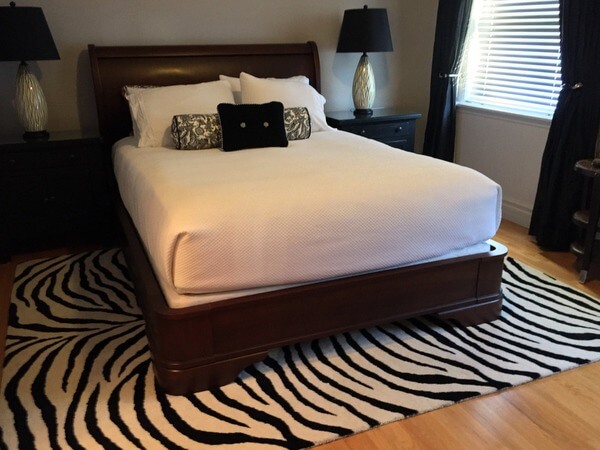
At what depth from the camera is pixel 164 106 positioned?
3.12m

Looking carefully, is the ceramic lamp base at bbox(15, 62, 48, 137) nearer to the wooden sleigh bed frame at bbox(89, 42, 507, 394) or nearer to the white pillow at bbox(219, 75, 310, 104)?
the wooden sleigh bed frame at bbox(89, 42, 507, 394)

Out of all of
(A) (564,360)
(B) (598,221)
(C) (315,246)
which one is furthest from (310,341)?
(B) (598,221)

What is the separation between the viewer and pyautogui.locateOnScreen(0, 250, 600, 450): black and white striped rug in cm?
181

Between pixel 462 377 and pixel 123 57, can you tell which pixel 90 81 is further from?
pixel 462 377

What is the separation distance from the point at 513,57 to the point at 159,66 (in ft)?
8.27

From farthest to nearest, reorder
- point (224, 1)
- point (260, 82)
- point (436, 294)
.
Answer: point (224, 1)
point (260, 82)
point (436, 294)

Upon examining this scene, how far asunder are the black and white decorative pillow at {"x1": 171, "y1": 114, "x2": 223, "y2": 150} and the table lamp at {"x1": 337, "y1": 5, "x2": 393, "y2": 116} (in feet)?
4.63

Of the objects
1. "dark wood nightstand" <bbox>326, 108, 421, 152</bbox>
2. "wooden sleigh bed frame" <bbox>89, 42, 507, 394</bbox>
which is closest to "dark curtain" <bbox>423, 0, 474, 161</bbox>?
"dark wood nightstand" <bbox>326, 108, 421, 152</bbox>

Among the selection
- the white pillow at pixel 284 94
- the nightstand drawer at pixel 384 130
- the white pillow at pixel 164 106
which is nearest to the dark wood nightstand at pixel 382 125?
the nightstand drawer at pixel 384 130

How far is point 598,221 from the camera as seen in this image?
8.94 ft

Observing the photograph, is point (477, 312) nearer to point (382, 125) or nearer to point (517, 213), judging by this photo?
point (517, 213)

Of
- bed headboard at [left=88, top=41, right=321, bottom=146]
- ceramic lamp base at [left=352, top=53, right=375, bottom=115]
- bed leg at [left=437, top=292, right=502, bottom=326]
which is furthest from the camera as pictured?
ceramic lamp base at [left=352, top=53, right=375, bottom=115]

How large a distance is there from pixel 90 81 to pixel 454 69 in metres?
2.72

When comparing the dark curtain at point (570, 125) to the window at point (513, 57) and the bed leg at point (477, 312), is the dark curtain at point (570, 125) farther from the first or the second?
the bed leg at point (477, 312)
